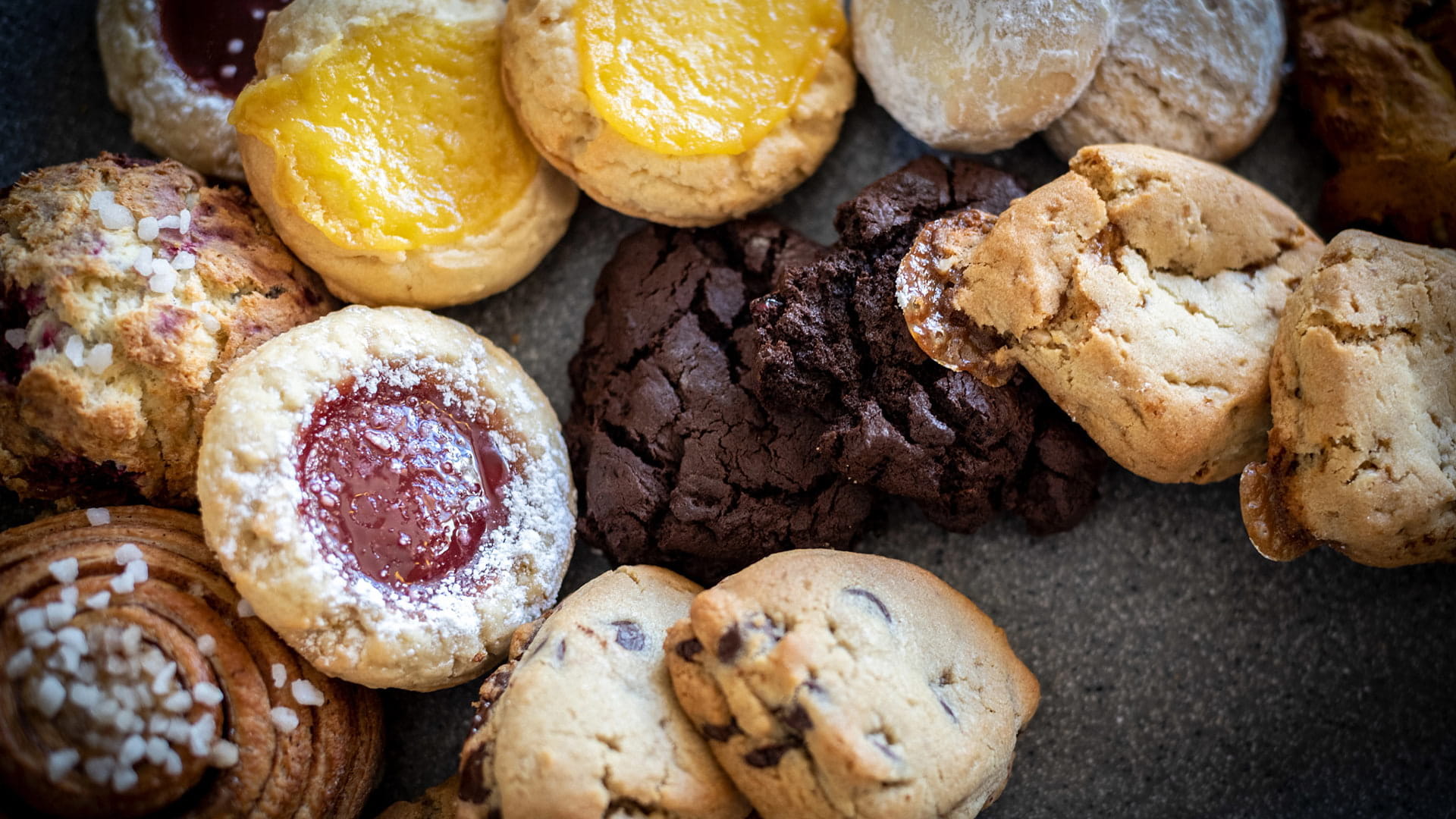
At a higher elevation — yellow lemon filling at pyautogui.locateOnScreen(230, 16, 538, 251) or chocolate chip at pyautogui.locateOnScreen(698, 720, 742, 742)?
yellow lemon filling at pyautogui.locateOnScreen(230, 16, 538, 251)

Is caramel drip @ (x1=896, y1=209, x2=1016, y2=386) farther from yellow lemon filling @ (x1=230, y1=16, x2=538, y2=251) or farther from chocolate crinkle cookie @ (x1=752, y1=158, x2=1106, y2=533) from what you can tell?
yellow lemon filling @ (x1=230, y1=16, x2=538, y2=251)

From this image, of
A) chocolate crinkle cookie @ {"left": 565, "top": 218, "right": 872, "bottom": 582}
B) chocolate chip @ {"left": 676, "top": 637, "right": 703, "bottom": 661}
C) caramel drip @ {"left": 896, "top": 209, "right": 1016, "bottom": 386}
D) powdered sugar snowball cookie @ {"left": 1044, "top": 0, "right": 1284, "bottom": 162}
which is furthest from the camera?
powdered sugar snowball cookie @ {"left": 1044, "top": 0, "right": 1284, "bottom": 162}

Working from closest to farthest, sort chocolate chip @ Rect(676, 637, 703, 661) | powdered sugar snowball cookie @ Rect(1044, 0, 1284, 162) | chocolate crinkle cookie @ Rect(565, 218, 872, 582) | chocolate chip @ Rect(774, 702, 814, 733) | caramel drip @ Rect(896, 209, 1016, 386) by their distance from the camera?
1. chocolate chip @ Rect(774, 702, 814, 733)
2. chocolate chip @ Rect(676, 637, 703, 661)
3. caramel drip @ Rect(896, 209, 1016, 386)
4. chocolate crinkle cookie @ Rect(565, 218, 872, 582)
5. powdered sugar snowball cookie @ Rect(1044, 0, 1284, 162)

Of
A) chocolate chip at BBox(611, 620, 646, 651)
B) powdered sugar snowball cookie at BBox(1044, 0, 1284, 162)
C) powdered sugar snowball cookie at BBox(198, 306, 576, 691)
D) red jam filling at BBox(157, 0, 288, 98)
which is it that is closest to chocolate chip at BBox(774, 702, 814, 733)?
chocolate chip at BBox(611, 620, 646, 651)

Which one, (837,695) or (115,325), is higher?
(115,325)

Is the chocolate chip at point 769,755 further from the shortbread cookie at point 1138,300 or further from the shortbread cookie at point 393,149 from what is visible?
the shortbread cookie at point 393,149

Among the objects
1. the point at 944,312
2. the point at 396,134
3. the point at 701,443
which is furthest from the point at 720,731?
the point at 396,134

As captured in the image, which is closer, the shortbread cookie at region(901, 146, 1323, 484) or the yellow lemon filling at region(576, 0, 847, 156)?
the shortbread cookie at region(901, 146, 1323, 484)

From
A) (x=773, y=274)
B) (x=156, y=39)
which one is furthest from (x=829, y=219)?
(x=156, y=39)

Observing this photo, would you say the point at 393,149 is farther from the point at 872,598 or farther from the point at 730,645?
the point at 872,598
